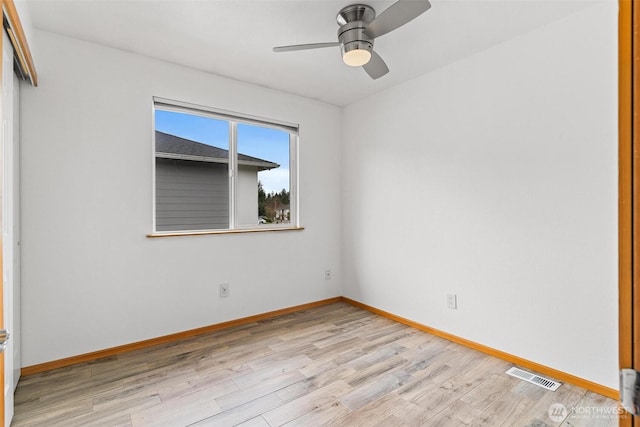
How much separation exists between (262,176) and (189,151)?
80 centimetres

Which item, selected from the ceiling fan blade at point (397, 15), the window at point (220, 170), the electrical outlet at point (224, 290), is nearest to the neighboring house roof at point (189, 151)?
the window at point (220, 170)

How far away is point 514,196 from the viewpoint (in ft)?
7.98

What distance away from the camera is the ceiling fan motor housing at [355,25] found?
205cm

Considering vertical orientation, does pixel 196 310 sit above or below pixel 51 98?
below

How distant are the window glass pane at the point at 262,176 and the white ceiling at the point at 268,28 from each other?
2.38 feet

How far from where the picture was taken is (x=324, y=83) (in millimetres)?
3307

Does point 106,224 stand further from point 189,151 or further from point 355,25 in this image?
point 355,25

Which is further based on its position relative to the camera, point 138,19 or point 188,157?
point 188,157

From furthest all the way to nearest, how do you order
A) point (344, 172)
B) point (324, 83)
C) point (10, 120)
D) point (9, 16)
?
point (344, 172) < point (324, 83) < point (10, 120) < point (9, 16)

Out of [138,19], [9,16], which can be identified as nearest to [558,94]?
[138,19]

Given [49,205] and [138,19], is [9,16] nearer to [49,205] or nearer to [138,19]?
[138,19]

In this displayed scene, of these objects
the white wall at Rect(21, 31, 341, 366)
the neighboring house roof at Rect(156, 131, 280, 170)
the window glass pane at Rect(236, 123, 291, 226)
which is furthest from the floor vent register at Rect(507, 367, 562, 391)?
the neighboring house roof at Rect(156, 131, 280, 170)

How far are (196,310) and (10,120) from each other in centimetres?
194

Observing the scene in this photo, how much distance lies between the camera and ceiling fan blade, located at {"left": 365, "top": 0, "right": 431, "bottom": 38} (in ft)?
5.46
